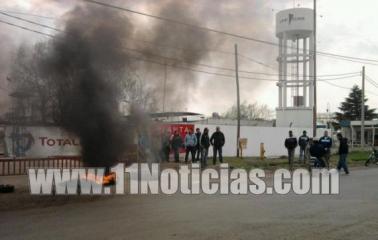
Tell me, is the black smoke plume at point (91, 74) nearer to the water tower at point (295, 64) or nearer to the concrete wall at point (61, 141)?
the concrete wall at point (61, 141)

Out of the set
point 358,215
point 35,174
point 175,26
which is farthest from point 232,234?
point 35,174

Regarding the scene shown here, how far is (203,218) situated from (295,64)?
37.5 meters

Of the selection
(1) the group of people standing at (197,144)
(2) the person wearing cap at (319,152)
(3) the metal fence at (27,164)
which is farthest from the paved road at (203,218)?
(1) the group of people standing at (197,144)

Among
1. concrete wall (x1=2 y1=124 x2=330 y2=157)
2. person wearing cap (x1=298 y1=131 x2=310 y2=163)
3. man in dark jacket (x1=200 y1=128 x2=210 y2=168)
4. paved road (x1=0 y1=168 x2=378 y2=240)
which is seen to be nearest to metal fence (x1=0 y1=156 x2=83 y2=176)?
concrete wall (x1=2 y1=124 x2=330 y2=157)

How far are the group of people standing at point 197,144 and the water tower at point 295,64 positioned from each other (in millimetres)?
16282

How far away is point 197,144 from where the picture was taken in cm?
2220

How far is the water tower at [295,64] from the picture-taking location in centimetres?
4152

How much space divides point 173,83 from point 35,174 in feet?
16.4

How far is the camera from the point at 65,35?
1274 centimetres

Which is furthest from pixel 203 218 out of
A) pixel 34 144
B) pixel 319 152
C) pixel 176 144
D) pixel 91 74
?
pixel 34 144

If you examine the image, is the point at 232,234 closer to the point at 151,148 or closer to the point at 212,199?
the point at 212,199

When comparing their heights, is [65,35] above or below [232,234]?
above

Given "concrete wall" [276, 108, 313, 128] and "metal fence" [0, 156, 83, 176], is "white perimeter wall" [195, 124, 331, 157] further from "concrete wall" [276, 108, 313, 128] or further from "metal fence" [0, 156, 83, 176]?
"concrete wall" [276, 108, 313, 128]

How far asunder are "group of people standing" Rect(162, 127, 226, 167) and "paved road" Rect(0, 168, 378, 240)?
913 centimetres
